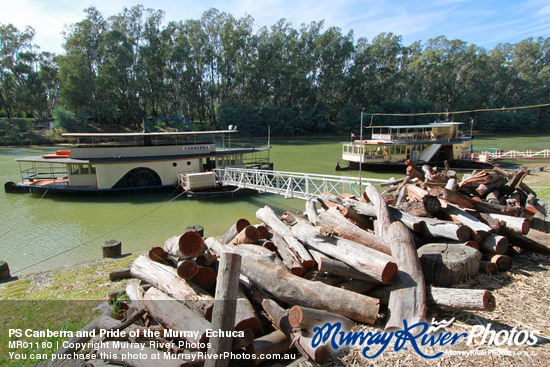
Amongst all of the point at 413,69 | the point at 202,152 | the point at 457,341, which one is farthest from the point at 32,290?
the point at 413,69

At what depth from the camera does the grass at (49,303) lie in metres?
5.09

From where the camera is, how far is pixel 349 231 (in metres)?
6.05

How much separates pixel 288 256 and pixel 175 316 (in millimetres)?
2114

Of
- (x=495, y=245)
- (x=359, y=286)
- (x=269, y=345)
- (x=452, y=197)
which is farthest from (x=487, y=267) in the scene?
(x=269, y=345)

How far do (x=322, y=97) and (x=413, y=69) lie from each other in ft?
79.7

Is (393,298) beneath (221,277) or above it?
beneath

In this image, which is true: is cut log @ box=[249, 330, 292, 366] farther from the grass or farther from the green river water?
the green river water

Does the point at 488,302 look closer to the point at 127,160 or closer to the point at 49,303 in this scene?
the point at 49,303

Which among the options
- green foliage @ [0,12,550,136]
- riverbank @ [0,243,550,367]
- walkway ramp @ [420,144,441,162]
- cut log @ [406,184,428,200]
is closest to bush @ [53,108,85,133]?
green foliage @ [0,12,550,136]

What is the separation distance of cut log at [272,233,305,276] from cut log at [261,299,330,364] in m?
0.84

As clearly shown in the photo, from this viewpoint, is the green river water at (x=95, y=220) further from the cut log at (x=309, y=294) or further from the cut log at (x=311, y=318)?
the cut log at (x=311, y=318)

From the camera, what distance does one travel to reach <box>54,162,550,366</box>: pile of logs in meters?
4.12

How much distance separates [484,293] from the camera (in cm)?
408

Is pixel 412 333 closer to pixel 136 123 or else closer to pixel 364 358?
pixel 364 358
